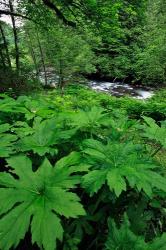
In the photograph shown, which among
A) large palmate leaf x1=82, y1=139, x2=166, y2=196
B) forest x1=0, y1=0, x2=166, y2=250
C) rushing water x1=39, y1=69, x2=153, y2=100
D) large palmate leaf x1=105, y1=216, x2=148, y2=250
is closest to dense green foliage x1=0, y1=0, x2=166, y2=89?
rushing water x1=39, y1=69, x2=153, y2=100

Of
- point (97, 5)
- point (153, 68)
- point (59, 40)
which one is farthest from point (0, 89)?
point (153, 68)

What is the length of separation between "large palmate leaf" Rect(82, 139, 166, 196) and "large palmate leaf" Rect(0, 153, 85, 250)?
0.12 meters

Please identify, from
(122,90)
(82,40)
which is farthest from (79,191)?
(122,90)

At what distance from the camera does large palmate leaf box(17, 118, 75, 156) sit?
1981 millimetres

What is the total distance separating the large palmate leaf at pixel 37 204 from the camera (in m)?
1.37

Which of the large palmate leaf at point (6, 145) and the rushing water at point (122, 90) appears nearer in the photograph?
the large palmate leaf at point (6, 145)

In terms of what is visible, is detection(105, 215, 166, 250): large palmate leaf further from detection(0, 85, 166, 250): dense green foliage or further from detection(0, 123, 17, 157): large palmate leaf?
detection(0, 123, 17, 157): large palmate leaf

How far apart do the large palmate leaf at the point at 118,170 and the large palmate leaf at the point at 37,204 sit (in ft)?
0.41

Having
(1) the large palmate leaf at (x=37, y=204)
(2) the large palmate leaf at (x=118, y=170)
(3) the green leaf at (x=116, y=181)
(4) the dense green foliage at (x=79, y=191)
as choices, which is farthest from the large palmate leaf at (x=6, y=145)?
(3) the green leaf at (x=116, y=181)

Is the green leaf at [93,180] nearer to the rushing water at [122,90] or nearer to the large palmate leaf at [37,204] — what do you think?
the large palmate leaf at [37,204]

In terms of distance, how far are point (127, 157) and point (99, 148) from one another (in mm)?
194

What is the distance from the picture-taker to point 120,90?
75.8ft

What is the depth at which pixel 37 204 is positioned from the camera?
148 centimetres

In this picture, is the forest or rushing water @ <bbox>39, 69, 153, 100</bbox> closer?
the forest
